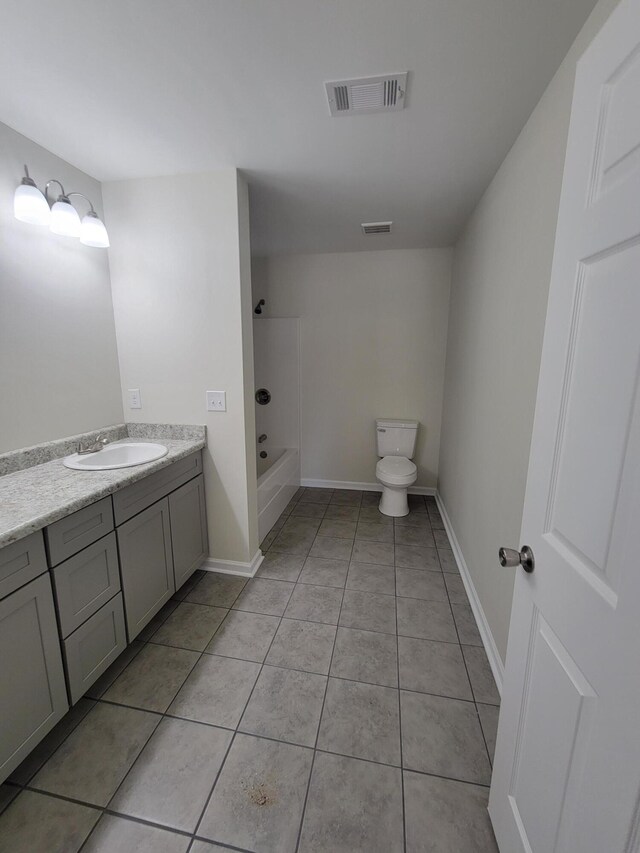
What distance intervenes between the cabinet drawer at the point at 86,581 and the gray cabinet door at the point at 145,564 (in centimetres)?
6

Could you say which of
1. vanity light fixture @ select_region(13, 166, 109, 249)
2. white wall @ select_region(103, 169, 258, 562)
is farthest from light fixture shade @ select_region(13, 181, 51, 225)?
white wall @ select_region(103, 169, 258, 562)

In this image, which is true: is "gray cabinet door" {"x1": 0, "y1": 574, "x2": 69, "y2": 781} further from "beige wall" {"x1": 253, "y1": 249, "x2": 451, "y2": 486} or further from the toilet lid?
"beige wall" {"x1": 253, "y1": 249, "x2": 451, "y2": 486}

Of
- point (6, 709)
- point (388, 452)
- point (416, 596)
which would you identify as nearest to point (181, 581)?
point (6, 709)

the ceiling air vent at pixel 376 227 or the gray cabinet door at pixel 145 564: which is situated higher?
the ceiling air vent at pixel 376 227

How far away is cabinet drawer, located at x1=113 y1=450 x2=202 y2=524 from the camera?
5.04 ft

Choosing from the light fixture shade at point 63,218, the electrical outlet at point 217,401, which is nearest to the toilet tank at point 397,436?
the electrical outlet at point 217,401

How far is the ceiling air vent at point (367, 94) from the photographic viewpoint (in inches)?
50.4

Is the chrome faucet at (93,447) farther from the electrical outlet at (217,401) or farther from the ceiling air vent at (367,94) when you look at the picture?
the ceiling air vent at (367,94)

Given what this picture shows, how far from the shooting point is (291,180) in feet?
6.52

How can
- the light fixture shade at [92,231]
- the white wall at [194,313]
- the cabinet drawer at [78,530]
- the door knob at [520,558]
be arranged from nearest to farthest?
the door knob at [520,558] < the cabinet drawer at [78,530] < the light fixture shade at [92,231] < the white wall at [194,313]

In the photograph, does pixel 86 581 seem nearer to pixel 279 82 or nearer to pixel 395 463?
pixel 279 82

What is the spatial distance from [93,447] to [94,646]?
37.8 inches

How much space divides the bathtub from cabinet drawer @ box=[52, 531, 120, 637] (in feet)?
3.94

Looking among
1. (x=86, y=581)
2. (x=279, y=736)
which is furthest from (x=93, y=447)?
(x=279, y=736)
